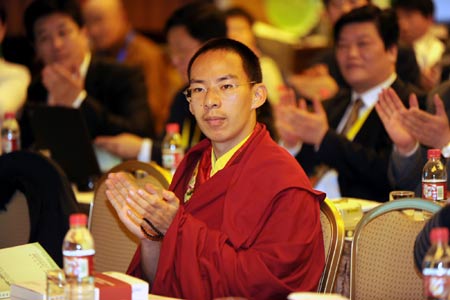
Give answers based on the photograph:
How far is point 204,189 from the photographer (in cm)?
256

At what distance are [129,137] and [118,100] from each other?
15.0 inches

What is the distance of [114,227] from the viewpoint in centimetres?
320

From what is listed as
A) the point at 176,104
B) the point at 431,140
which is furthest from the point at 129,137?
the point at 431,140

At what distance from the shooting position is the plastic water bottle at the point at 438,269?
6.22 ft

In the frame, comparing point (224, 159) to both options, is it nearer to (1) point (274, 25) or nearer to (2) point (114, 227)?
(2) point (114, 227)

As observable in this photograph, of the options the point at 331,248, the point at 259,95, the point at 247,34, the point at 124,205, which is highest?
the point at 247,34

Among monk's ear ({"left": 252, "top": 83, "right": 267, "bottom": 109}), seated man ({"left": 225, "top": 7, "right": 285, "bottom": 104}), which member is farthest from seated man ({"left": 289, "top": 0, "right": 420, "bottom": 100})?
monk's ear ({"left": 252, "top": 83, "right": 267, "bottom": 109})

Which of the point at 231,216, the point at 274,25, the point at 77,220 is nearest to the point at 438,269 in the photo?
the point at 231,216

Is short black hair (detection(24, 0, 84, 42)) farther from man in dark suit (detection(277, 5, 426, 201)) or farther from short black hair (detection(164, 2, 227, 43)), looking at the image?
man in dark suit (detection(277, 5, 426, 201))

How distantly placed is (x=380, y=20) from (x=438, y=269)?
94.5 inches

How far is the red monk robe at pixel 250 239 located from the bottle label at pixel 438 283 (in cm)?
52

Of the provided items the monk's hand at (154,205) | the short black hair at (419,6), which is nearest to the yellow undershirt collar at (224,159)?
the monk's hand at (154,205)

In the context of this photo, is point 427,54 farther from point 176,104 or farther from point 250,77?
point 250,77

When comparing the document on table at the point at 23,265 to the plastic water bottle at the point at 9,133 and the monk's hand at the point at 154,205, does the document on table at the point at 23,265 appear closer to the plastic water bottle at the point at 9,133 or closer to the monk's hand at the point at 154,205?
the monk's hand at the point at 154,205
